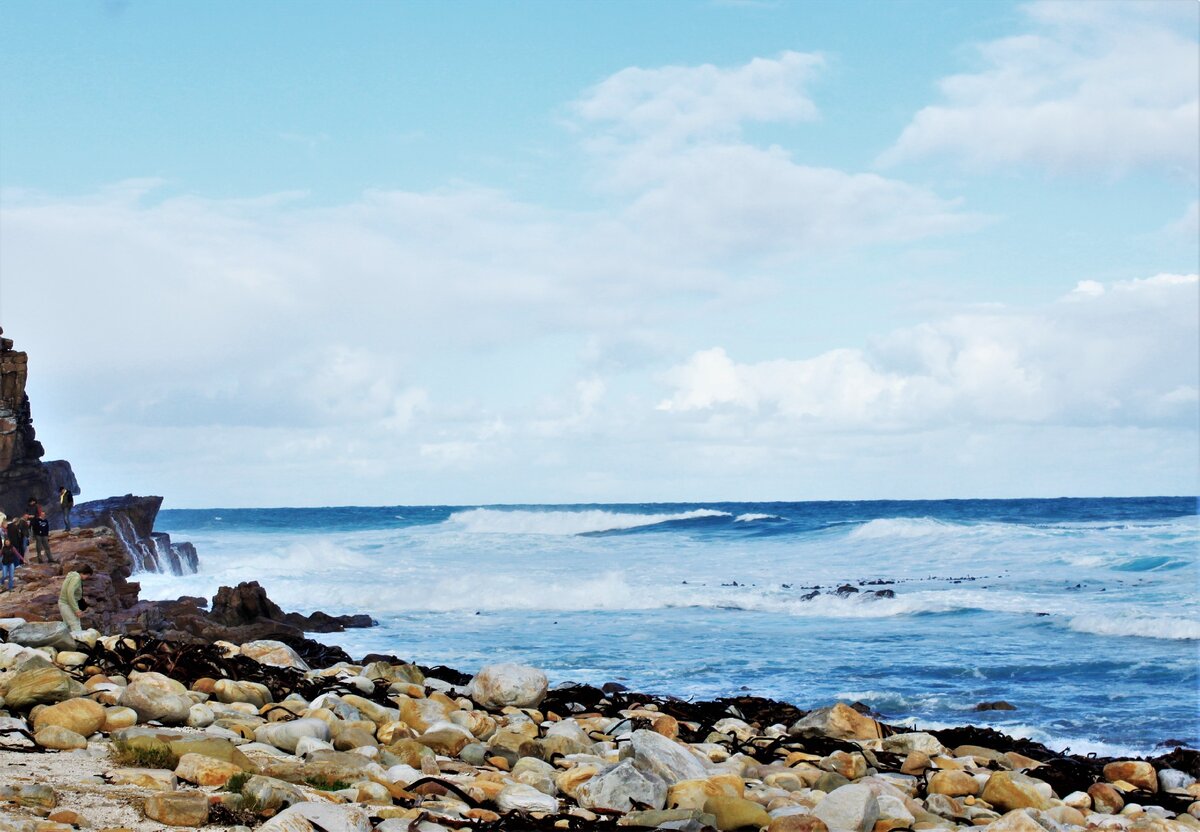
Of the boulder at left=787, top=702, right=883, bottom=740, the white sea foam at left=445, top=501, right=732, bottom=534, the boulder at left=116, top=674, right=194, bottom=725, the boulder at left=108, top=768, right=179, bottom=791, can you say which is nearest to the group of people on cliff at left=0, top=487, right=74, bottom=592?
the boulder at left=116, top=674, right=194, bottom=725

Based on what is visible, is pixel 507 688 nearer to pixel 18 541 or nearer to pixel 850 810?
Answer: pixel 850 810

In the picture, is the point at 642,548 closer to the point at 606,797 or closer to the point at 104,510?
the point at 104,510

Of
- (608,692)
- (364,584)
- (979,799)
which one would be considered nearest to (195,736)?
(979,799)

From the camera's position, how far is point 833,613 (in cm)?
2023

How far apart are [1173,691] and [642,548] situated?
96.2 ft

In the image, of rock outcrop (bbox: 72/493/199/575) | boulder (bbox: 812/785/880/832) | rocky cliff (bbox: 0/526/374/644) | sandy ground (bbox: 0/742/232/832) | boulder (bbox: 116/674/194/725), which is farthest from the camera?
rock outcrop (bbox: 72/493/199/575)

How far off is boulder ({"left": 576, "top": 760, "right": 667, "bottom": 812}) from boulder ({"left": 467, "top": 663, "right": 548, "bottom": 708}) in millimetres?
2878

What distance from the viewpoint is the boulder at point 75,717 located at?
536 cm

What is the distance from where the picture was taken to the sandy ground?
399 centimetres

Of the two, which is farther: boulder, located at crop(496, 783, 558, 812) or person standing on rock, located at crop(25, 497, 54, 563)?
person standing on rock, located at crop(25, 497, 54, 563)

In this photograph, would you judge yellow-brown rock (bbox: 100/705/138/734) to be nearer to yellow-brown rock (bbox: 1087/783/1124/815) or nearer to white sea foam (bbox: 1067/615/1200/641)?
yellow-brown rock (bbox: 1087/783/1124/815)

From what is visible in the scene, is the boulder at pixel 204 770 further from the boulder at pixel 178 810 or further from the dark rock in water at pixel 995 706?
the dark rock in water at pixel 995 706

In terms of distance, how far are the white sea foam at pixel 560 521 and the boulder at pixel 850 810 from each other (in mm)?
54099

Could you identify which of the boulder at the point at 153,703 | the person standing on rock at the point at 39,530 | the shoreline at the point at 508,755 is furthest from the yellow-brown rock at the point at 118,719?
the person standing on rock at the point at 39,530
